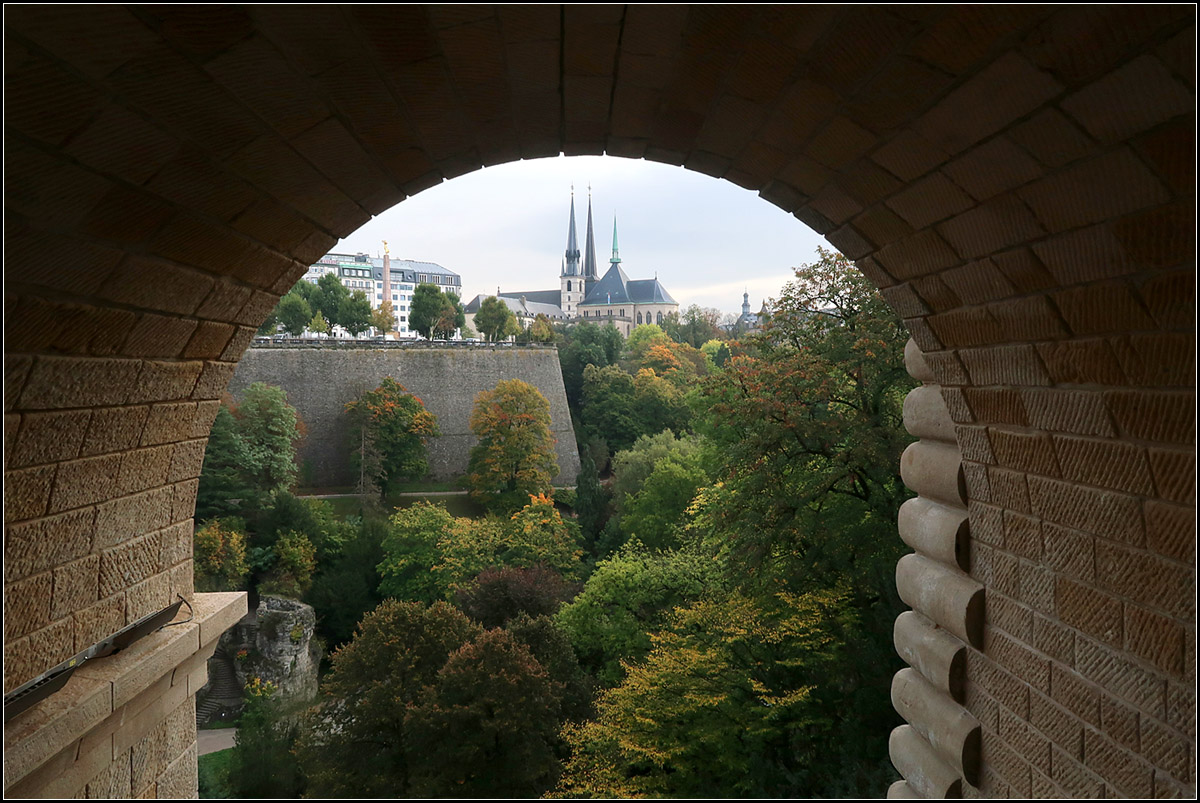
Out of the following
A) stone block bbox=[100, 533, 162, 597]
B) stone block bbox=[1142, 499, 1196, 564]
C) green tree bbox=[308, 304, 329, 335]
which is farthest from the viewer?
green tree bbox=[308, 304, 329, 335]

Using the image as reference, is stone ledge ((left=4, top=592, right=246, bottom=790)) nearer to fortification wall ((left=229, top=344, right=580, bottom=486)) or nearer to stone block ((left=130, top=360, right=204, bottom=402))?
stone block ((left=130, top=360, right=204, bottom=402))

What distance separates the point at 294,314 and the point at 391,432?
13.1 m

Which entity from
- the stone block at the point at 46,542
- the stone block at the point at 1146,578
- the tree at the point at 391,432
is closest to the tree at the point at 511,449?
the tree at the point at 391,432

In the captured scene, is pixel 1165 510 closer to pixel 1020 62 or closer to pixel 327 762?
pixel 1020 62

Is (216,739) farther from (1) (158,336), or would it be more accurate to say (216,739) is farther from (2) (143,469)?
(1) (158,336)

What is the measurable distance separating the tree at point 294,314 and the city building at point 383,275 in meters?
39.5

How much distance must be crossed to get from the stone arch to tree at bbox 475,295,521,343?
40917 mm

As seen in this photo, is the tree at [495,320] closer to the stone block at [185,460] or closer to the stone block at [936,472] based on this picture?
the stone block at [185,460]

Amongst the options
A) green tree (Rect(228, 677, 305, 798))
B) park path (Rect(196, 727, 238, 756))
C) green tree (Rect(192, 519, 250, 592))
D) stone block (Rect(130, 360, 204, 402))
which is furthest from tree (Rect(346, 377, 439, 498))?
stone block (Rect(130, 360, 204, 402))

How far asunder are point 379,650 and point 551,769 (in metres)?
3.78

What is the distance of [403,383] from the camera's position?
33.6 meters

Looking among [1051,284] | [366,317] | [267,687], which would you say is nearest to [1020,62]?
[1051,284]

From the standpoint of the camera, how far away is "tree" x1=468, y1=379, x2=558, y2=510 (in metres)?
27.3

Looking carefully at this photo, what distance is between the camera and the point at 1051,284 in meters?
2.02
